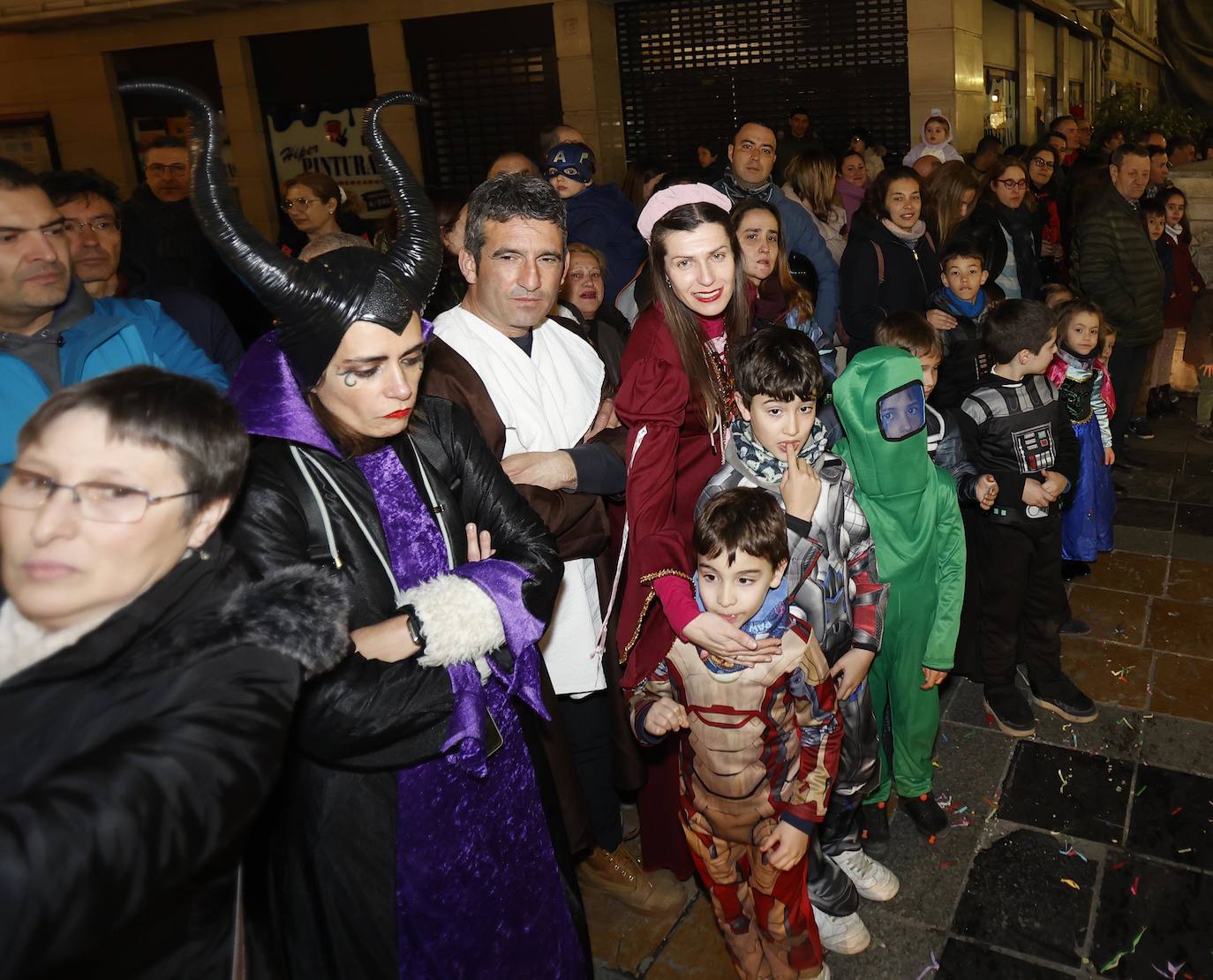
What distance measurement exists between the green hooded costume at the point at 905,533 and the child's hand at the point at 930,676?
0.6 inches

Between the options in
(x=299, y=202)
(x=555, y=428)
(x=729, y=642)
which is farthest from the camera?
(x=299, y=202)

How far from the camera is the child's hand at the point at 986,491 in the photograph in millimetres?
3874

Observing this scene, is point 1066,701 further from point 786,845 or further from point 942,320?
point 786,845

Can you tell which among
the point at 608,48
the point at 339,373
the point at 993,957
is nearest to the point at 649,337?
the point at 339,373

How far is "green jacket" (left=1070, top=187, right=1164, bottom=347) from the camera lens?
23.7ft

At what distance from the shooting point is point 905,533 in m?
3.35

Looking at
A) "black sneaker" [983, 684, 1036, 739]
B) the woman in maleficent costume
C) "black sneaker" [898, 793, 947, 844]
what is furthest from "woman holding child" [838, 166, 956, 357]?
the woman in maleficent costume

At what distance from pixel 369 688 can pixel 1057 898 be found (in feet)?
8.55

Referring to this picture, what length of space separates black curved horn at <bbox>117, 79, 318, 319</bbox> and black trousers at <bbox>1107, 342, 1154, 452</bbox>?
7211 millimetres

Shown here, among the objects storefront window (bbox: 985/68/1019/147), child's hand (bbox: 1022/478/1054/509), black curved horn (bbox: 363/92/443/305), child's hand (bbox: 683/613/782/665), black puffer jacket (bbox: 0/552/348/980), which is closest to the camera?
black puffer jacket (bbox: 0/552/348/980)

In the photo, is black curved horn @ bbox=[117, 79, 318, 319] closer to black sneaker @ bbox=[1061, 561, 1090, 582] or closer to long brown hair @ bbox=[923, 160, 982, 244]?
black sneaker @ bbox=[1061, 561, 1090, 582]

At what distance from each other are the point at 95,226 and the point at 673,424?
8.55 feet

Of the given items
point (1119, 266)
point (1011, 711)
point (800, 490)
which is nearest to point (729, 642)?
point (800, 490)

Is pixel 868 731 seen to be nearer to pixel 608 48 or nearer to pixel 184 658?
pixel 184 658
